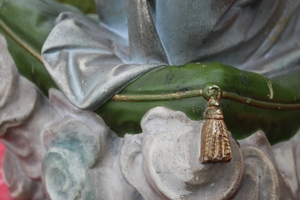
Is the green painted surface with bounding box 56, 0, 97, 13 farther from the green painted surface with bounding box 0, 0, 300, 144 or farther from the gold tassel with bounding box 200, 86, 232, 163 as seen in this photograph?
the gold tassel with bounding box 200, 86, 232, 163

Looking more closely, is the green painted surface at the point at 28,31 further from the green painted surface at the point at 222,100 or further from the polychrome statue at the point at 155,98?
the green painted surface at the point at 222,100

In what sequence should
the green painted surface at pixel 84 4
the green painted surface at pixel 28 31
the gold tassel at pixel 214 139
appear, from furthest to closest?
the green painted surface at pixel 84 4 → the green painted surface at pixel 28 31 → the gold tassel at pixel 214 139

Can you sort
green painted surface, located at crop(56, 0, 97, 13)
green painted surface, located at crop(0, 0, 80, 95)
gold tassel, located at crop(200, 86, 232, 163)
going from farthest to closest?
green painted surface, located at crop(56, 0, 97, 13), green painted surface, located at crop(0, 0, 80, 95), gold tassel, located at crop(200, 86, 232, 163)

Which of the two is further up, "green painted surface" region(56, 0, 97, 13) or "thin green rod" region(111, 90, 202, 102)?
"thin green rod" region(111, 90, 202, 102)

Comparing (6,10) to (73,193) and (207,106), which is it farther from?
(207,106)

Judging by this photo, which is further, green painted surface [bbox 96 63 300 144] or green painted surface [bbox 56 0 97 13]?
green painted surface [bbox 56 0 97 13]

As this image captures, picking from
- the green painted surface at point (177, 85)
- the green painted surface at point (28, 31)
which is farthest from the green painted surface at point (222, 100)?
the green painted surface at point (28, 31)

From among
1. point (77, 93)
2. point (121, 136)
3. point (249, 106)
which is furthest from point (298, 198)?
point (77, 93)

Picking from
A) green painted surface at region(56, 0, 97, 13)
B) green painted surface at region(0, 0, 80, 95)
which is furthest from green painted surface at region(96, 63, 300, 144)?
green painted surface at region(56, 0, 97, 13)

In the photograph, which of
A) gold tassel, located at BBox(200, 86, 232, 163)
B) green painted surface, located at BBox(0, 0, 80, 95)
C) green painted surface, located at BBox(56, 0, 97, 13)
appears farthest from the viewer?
green painted surface, located at BBox(56, 0, 97, 13)
